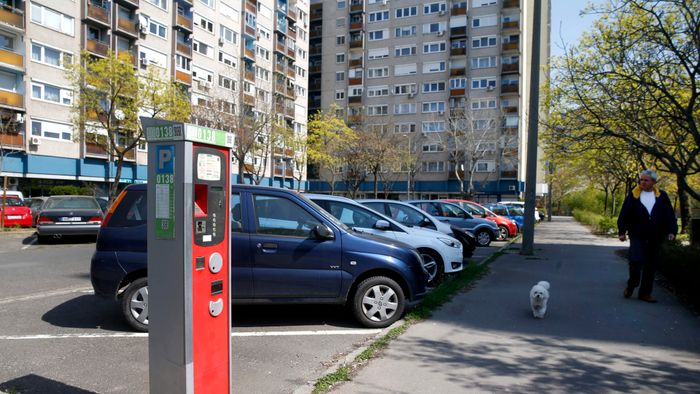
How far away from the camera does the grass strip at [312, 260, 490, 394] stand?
4434mm

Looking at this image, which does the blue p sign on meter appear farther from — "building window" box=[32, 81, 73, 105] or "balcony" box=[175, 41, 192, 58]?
"balcony" box=[175, 41, 192, 58]

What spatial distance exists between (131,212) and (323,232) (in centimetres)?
231

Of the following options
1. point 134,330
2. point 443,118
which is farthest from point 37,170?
point 443,118

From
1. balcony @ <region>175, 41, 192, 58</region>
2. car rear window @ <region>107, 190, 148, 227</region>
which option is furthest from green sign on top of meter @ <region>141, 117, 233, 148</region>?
balcony @ <region>175, 41, 192, 58</region>

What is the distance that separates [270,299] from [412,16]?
2532 inches

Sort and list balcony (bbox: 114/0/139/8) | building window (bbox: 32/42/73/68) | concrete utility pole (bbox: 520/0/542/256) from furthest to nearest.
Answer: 1. balcony (bbox: 114/0/139/8)
2. building window (bbox: 32/42/73/68)
3. concrete utility pole (bbox: 520/0/542/256)

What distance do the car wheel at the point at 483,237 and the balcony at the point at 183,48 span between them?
36385 mm

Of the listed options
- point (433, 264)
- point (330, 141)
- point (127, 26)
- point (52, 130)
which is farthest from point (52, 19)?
point (433, 264)

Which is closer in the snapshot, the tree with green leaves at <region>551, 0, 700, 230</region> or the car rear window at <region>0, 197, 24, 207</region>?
the tree with green leaves at <region>551, 0, 700, 230</region>

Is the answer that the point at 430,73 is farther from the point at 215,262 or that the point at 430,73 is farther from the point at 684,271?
the point at 215,262

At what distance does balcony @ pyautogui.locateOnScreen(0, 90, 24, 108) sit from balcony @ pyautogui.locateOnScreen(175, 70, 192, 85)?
1297cm

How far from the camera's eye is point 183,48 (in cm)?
4588

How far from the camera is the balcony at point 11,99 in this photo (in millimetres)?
33000

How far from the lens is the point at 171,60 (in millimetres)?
44750
